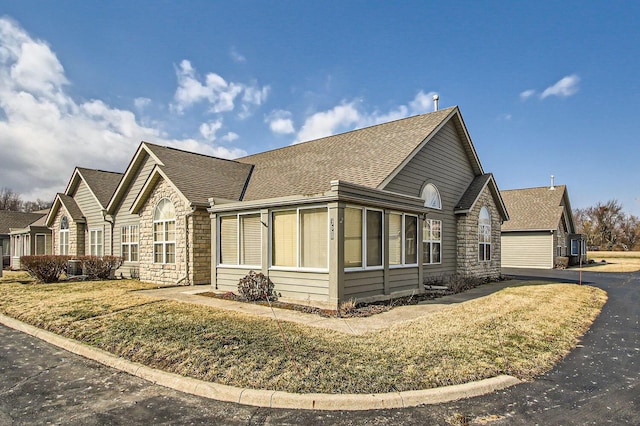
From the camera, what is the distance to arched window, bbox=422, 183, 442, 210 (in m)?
16.4

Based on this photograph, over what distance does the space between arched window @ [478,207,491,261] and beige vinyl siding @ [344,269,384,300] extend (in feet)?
31.5

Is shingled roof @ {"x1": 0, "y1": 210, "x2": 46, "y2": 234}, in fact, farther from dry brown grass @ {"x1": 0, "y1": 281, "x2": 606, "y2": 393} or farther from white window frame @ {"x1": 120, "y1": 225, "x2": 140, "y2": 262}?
dry brown grass @ {"x1": 0, "y1": 281, "x2": 606, "y2": 393}

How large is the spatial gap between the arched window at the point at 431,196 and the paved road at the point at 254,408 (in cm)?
1011

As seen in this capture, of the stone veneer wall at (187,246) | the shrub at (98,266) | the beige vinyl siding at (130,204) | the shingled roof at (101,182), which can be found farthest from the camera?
the shingled roof at (101,182)

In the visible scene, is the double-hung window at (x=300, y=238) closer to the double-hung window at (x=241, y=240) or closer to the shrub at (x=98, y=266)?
the double-hung window at (x=241, y=240)

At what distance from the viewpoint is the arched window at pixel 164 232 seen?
16.7 meters

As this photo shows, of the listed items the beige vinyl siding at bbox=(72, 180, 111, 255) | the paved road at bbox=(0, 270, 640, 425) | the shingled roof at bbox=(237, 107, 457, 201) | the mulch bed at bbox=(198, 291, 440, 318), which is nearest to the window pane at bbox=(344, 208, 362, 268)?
the mulch bed at bbox=(198, 291, 440, 318)

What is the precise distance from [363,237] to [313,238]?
1.43 m

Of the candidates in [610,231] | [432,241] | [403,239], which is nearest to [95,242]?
[403,239]

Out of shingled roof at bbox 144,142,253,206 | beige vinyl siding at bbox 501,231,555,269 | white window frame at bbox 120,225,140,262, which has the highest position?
shingled roof at bbox 144,142,253,206

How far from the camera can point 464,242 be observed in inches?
709

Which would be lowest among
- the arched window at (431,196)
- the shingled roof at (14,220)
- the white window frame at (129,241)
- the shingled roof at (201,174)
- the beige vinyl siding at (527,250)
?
the beige vinyl siding at (527,250)

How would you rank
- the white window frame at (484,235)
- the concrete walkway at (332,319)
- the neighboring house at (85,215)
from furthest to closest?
the neighboring house at (85,215) → the white window frame at (484,235) → the concrete walkway at (332,319)

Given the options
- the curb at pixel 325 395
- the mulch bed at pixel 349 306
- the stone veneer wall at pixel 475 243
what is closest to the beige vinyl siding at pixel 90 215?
the mulch bed at pixel 349 306
